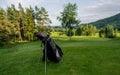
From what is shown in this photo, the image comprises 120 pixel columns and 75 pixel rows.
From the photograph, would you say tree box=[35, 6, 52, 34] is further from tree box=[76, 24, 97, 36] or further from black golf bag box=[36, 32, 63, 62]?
black golf bag box=[36, 32, 63, 62]

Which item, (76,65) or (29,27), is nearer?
(76,65)

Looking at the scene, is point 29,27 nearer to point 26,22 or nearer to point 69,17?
point 26,22

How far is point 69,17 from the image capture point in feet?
257

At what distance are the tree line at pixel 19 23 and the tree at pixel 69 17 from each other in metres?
13.1

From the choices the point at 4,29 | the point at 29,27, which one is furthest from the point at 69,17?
the point at 4,29

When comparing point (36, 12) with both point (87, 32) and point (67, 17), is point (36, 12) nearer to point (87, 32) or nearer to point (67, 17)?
point (67, 17)

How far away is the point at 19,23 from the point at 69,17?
2022 cm

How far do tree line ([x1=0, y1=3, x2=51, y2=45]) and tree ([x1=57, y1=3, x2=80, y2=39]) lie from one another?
43.0 ft

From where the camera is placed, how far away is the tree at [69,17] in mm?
78500

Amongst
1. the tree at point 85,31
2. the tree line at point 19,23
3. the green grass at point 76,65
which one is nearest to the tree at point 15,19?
the tree line at point 19,23

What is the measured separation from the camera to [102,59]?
17266 millimetres

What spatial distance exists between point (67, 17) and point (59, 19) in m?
3.59

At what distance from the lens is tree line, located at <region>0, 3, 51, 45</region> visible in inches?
2943

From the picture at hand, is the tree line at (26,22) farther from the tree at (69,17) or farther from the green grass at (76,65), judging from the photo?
the green grass at (76,65)
